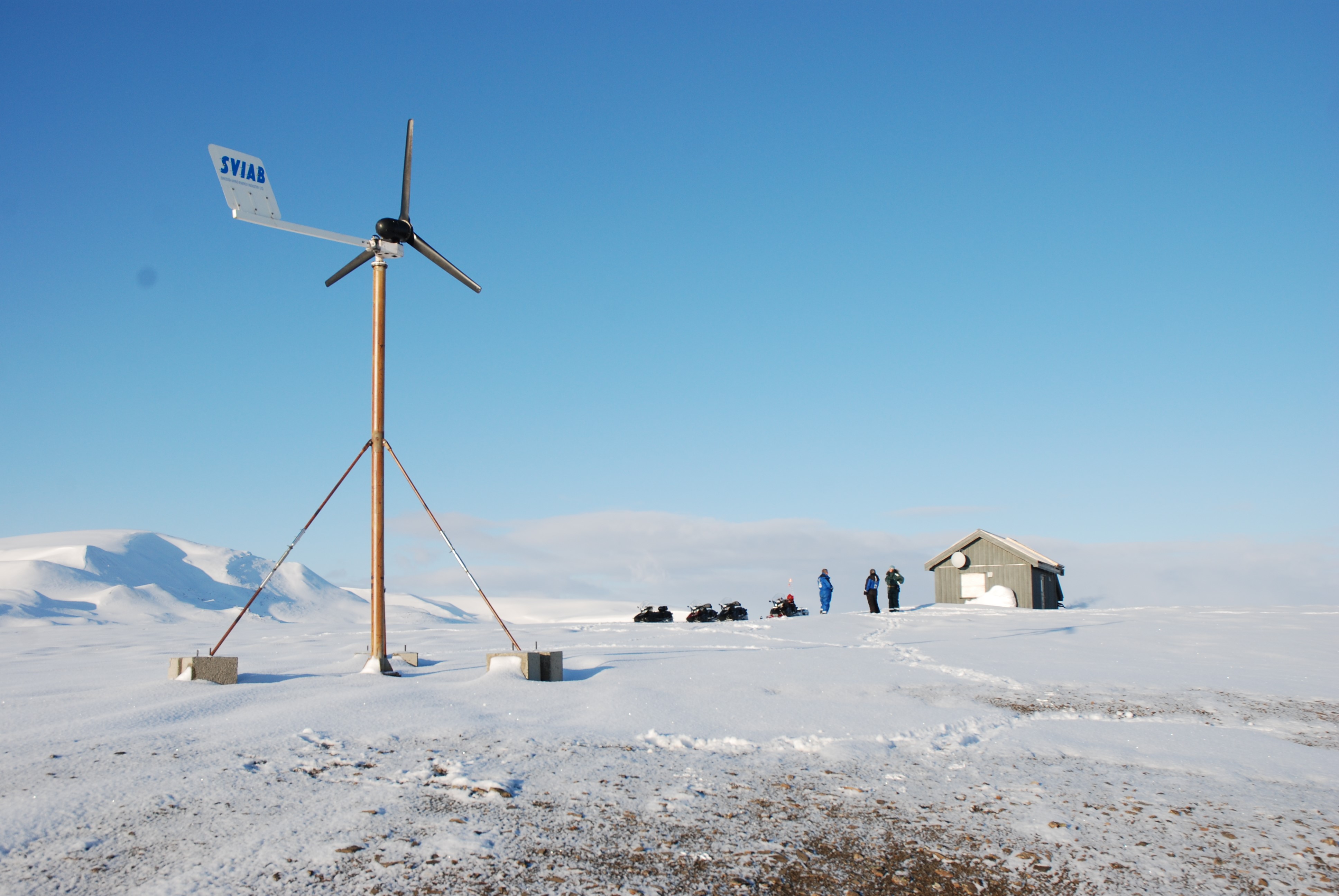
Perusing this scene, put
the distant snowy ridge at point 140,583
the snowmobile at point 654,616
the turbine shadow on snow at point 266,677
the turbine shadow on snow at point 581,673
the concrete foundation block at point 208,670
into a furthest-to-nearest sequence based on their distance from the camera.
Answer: the distant snowy ridge at point 140,583 < the snowmobile at point 654,616 < the turbine shadow on snow at point 581,673 < the turbine shadow on snow at point 266,677 < the concrete foundation block at point 208,670

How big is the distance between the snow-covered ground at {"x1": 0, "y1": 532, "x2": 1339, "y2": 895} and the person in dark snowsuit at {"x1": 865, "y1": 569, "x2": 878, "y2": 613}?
1888 cm

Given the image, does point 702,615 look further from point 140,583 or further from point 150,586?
point 140,583

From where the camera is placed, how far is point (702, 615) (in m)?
30.8

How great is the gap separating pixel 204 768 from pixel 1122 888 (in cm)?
617

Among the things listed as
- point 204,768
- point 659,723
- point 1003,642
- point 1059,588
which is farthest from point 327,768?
point 1059,588

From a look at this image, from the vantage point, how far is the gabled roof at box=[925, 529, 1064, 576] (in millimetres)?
39500

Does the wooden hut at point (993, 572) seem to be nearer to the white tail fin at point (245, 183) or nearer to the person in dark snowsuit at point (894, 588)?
the person in dark snowsuit at point (894, 588)

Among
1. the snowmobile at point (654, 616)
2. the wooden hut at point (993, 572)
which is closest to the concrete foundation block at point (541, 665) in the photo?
the snowmobile at point (654, 616)

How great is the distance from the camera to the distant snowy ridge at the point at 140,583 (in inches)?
1272

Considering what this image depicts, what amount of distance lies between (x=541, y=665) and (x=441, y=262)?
7.12m

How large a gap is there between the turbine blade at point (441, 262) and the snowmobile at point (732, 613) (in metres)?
20.2

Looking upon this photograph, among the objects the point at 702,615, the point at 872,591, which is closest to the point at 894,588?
the point at 872,591

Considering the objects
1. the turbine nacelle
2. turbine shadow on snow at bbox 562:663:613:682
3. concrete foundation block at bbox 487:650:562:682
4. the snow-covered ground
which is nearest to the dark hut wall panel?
the snow-covered ground

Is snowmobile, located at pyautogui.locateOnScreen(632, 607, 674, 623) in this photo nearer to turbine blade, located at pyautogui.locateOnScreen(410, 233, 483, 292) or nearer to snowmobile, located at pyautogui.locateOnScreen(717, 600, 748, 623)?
snowmobile, located at pyautogui.locateOnScreen(717, 600, 748, 623)
